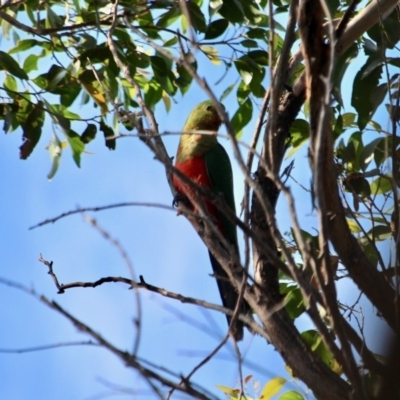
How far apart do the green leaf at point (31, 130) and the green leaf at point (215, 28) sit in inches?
34.9

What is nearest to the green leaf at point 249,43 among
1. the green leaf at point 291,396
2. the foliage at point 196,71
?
the foliage at point 196,71

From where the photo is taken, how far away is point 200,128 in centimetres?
463

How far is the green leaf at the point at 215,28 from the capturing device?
3.34 m

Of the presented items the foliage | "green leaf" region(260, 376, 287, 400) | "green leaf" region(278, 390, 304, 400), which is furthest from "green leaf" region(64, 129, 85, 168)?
"green leaf" region(278, 390, 304, 400)

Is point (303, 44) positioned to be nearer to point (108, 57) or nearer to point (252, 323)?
point (252, 323)

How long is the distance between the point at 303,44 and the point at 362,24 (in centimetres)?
85

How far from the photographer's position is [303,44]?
1708 mm

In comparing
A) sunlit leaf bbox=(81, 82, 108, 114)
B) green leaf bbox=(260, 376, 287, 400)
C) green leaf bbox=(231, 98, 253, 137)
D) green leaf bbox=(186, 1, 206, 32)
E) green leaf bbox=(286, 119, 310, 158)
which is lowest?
green leaf bbox=(260, 376, 287, 400)

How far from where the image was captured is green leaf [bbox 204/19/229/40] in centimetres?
334

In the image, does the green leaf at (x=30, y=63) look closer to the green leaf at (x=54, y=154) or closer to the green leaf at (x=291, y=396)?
the green leaf at (x=54, y=154)

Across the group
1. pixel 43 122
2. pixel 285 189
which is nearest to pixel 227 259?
pixel 285 189

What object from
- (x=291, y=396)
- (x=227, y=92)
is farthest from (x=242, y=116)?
(x=291, y=396)

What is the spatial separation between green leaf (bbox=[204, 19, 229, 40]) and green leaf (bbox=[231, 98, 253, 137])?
1.49ft

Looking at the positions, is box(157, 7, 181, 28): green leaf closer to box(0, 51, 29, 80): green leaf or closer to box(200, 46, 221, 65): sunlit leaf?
box(200, 46, 221, 65): sunlit leaf
